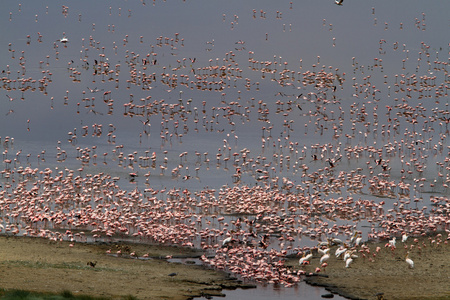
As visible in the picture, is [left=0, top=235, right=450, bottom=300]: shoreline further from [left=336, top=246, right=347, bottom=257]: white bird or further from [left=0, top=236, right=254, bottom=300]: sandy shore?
[left=336, top=246, right=347, bottom=257]: white bird

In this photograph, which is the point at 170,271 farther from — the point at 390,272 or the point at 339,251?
the point at 390,272

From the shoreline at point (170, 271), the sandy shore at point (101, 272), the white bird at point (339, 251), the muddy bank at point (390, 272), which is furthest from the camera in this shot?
the white bird at point (339, 251)

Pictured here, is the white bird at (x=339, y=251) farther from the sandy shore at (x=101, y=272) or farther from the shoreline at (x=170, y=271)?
the sandy shore at (x=101, y=272)

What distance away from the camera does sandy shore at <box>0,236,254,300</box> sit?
36250 mm

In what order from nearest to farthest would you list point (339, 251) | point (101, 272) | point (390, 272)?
point (101, 272), point (390, 272), point (339, 251)

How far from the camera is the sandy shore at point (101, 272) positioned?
36250 mm

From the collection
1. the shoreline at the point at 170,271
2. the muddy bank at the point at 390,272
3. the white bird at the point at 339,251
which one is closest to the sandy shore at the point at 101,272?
the shoreline at the point at 170,271

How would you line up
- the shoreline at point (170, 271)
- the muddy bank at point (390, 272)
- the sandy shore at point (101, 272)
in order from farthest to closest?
the muddy bank at point (390, 272) → the shoreline at point (170, 271) → the sandy shore at point (101, 272)

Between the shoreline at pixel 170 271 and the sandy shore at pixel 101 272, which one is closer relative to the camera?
the sandy shore at pixel 101 272

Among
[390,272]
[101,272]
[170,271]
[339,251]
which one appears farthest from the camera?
[339,251]

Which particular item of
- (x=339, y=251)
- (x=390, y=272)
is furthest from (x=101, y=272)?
(x=390, y=272)

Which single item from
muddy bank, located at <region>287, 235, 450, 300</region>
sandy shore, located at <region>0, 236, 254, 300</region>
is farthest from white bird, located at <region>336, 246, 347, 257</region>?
sandy shore, located at <region>0, 236, 254, 300</region>

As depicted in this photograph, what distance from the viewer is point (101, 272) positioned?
132 ft

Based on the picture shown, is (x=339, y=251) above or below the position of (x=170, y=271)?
above
